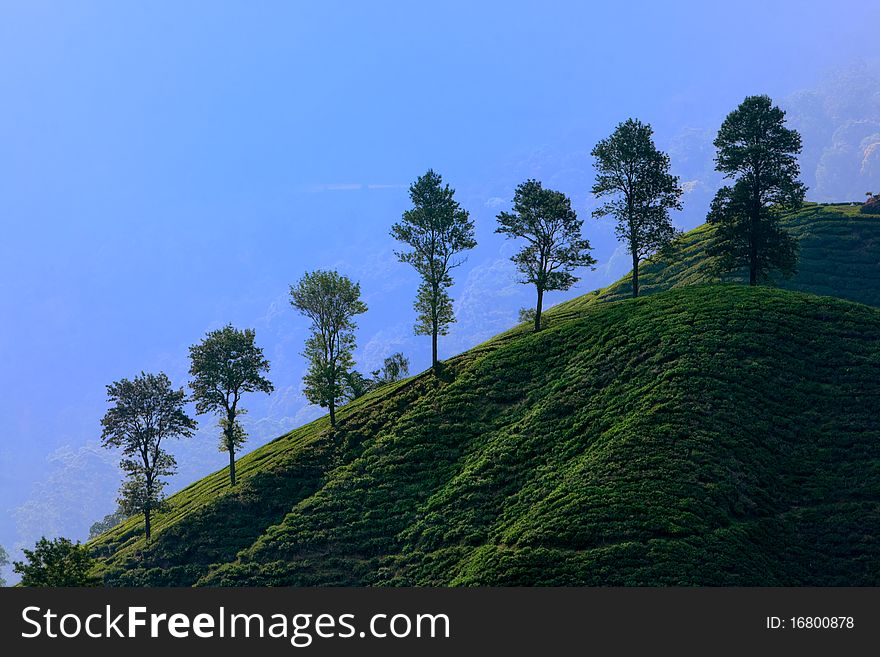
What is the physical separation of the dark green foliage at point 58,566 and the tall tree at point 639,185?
227 feet

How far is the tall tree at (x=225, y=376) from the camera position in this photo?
95688mm

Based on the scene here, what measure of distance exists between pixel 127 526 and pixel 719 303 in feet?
258

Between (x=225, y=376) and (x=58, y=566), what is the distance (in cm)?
3504

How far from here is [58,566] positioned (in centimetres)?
6397

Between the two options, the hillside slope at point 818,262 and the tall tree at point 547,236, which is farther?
the hillside slope at point 818,262

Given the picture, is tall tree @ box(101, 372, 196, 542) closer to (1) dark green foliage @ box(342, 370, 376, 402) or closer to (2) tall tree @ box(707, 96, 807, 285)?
(1) dark green foliage @ box(342, 370, 376, 402)

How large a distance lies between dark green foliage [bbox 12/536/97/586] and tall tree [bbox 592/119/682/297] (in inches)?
2720

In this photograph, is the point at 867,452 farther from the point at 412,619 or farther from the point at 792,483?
the point at 412,619

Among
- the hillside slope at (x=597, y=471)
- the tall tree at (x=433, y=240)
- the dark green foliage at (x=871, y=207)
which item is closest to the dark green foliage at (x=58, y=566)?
the hillside slope at (x=597, y=471)

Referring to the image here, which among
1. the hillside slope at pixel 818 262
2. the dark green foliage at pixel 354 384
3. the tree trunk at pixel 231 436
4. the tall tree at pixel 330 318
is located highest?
the hillside slope at pixel 818 262

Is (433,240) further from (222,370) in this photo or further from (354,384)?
(222,370)

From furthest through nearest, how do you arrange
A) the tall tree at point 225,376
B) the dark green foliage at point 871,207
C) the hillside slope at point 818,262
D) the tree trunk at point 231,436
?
the dark green foliage at point 871,207 → the hillside slope at point 818,262 → the tall tree at point 225,376 → the tree trunk at point 231,436

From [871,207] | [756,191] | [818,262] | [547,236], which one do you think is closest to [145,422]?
[547,236]

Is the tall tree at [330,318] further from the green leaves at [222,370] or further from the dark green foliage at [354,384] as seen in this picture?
the green leaves at [222,370]
